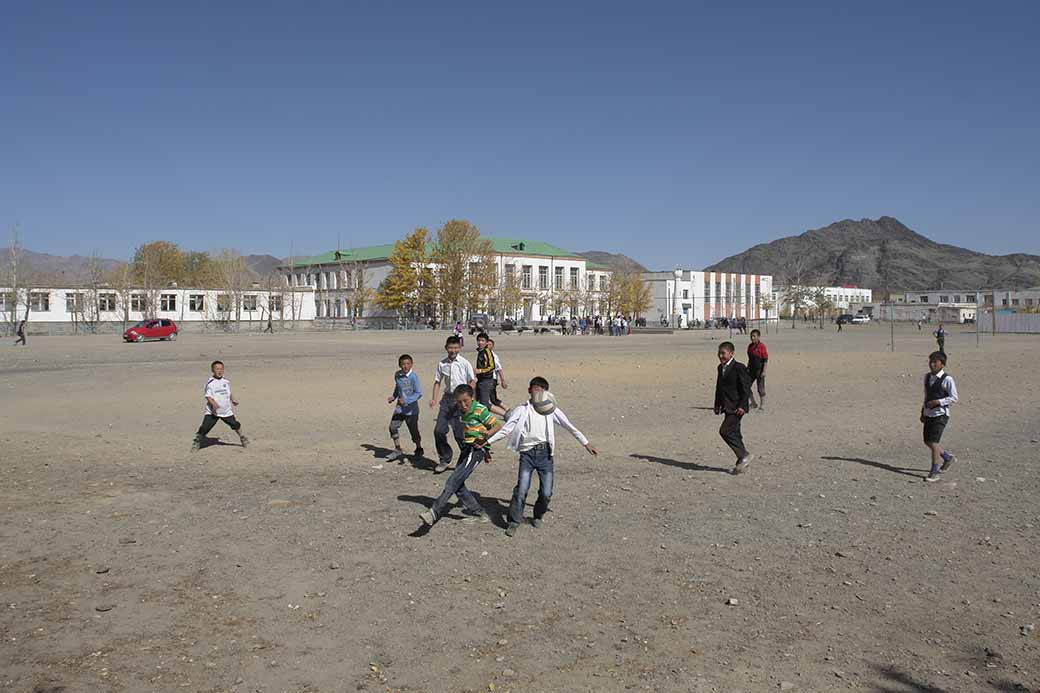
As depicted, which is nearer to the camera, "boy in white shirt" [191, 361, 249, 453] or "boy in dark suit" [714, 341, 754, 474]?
"boy in dark suit" [714, 341, 754, 474]

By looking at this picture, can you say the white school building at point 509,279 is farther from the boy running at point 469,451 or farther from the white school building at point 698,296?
the boy running at point 469,451

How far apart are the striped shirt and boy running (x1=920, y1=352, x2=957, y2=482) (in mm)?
5870

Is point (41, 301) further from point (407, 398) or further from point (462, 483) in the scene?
point (462, 483)

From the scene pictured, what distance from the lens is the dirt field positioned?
17.3ft

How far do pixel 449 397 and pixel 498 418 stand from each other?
4.20 ft

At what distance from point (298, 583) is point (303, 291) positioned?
98.8 meters

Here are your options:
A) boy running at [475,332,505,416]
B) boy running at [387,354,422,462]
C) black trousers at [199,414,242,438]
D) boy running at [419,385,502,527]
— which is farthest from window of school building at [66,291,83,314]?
boy running at [419,385,502,527]

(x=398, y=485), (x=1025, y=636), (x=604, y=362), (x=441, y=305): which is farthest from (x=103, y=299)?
(x=1025, y=636)

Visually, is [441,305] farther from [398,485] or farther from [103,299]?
[398,485]

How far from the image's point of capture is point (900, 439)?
14.2 metres

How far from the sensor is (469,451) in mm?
8547

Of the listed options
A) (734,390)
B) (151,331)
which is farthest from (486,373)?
(151,331)

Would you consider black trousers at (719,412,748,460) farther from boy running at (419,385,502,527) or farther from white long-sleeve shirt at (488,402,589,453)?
boy running at (419,385,502,527)

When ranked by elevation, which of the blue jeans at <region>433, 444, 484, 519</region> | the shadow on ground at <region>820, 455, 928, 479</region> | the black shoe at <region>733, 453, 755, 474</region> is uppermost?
the blue jeans at <region>433, 444, 484, 519</region>
